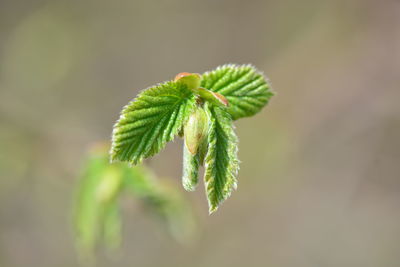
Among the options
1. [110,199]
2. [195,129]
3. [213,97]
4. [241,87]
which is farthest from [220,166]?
[110,199]

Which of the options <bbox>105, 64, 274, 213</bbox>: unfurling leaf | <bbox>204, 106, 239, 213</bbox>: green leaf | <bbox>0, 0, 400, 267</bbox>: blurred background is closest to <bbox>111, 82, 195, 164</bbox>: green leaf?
<bbox>105, 64, 274, 213</bbox>: unfurling leaf

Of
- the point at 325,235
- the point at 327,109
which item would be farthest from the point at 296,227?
the point at 327,109

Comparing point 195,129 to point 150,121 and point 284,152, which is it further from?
point 284,152

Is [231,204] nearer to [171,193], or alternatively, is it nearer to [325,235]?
[325,235]

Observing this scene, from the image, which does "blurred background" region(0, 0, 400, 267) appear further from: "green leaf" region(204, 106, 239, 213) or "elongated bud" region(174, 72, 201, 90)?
"green leaf" region(204, 106, 239, 213)

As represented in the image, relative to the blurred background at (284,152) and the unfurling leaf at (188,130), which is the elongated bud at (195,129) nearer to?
the unfurling leaf at (188,130)

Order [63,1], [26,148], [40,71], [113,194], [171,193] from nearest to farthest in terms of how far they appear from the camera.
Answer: [113,194] → [171,193] → [26,148] → [40,71] → [63,1]

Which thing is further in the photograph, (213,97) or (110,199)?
(110,199)
